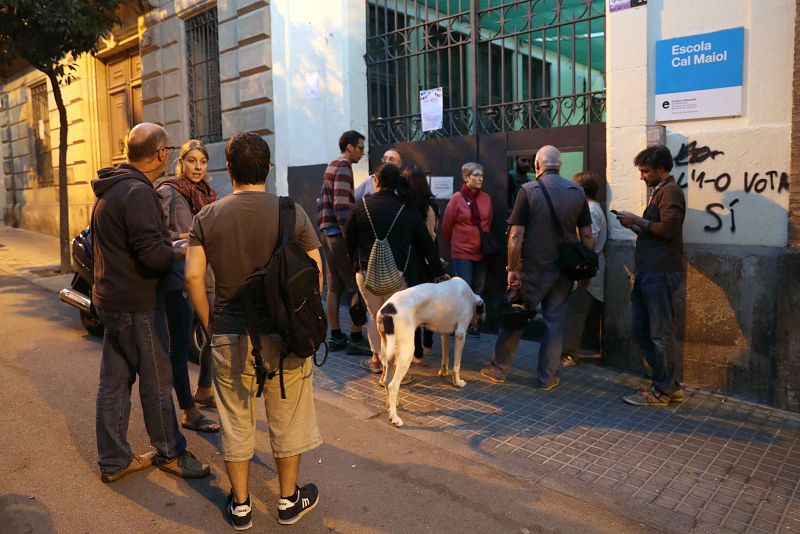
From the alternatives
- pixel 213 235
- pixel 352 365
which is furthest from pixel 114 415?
pixel 352 365

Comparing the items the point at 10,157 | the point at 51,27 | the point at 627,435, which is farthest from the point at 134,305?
the point at 10,157

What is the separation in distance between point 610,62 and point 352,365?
350 cm

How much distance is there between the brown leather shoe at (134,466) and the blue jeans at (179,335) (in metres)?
0.52

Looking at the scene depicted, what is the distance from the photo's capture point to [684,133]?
5.28 m

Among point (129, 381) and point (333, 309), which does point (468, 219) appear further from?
point (129, 381)

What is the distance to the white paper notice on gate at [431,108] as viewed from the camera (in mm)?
7434

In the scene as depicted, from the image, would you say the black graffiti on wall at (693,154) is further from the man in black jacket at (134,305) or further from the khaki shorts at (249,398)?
the man in black jacket at (134,305)

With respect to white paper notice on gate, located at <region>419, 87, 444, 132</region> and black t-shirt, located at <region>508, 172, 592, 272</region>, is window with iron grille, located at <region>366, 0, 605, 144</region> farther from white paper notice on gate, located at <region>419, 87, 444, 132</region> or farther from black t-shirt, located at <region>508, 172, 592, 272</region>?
black t-shirt, located at <region>508, 172, 592, 272</region>

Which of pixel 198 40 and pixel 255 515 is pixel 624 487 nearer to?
pixel 255 515

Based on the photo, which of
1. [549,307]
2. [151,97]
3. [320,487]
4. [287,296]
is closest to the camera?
[287,296]

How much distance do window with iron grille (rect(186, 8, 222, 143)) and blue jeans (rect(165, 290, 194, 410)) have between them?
282 inches

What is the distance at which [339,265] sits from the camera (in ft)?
20.8

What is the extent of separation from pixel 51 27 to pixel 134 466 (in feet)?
29.4

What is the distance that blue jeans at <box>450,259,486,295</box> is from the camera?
6.75 m
